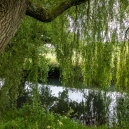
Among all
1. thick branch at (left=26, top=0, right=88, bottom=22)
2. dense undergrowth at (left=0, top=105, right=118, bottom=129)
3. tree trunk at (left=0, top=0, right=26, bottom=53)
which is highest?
thick branch at (left=26, top=0, right=88, bottom=22)

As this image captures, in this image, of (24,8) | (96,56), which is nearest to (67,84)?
(96,56)

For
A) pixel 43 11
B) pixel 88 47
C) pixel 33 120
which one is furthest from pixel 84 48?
pixel 33 120

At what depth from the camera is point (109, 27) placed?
139 inches

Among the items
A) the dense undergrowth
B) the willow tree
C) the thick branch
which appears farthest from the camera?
the dense undergrowth

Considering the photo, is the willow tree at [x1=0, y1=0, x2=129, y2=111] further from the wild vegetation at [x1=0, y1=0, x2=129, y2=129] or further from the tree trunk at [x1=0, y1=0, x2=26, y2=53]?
the tree trunk at [x1=0, y1=0, x2=26, y2=53]

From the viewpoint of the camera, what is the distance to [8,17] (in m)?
1.82

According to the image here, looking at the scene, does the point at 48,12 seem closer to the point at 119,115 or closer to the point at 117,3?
the point at 117,3

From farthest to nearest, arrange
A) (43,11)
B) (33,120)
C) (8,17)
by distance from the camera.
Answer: (33,120) → (43,11) → (8,17)

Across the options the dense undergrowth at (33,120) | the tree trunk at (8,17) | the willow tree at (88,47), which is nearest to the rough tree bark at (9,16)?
the tree trunk at (8,17)

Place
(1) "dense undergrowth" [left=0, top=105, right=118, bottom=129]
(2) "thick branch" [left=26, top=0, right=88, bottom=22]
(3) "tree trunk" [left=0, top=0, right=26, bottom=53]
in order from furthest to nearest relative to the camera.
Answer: (1) "dense undergrowth" [left=0, top=105, right=118, bottom=129] → (2) "thick branch" [left=26, top=0, right=88, bottom=22] → (3) "tree trunk" [left=0, top=0, right=26, bottom=53]

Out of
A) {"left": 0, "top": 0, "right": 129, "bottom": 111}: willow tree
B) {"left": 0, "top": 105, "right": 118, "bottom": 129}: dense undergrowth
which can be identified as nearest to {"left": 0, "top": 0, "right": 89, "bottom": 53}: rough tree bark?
{"left": 0, "top": 0, "right": 129, "bottom": 111}: willow tree

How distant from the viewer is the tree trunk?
Answer: 1.79m

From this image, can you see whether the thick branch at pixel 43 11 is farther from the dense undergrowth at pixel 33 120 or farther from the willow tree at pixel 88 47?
the dense undergrowth at pixel 33 120

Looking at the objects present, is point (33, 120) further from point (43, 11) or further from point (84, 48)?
point (43, 11)
